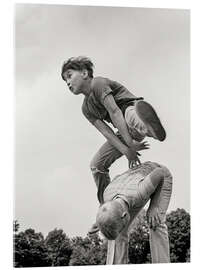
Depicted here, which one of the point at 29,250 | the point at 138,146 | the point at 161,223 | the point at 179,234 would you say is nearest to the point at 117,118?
the point at 138,146

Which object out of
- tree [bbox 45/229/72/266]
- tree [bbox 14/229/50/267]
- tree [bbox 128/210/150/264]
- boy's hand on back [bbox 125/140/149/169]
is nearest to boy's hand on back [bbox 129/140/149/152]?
boy's hand on back [bbox 125/140/149/169]

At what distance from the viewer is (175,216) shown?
4.13m

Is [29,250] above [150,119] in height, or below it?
below

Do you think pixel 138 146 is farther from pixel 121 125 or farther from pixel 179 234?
pixel 179 234

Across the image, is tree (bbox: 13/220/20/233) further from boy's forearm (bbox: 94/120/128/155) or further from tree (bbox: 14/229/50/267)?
boy's forearm (bbox: 94/120/128/155)

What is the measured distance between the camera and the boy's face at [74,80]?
13.2 ft

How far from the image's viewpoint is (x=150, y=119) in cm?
414

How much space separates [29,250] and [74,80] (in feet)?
3.61

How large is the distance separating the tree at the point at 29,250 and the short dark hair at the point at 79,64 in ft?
3.40

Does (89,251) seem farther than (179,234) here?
No

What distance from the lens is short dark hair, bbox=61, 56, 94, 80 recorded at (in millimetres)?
4004
